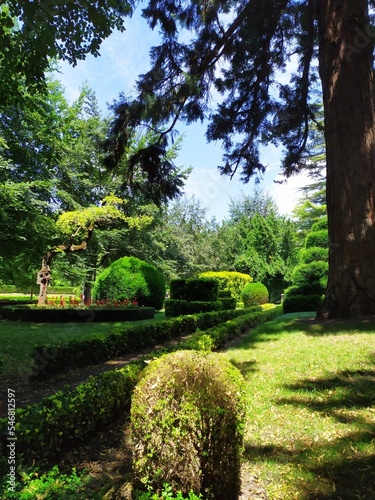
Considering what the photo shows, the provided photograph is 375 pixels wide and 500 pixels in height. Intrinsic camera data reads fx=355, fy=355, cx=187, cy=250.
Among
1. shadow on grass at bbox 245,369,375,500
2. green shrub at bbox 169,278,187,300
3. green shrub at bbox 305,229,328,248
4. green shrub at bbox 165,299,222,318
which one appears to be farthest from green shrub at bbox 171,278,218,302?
shadow on grass at bbox 245,369,375,500

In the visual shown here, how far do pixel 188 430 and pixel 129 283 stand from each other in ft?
43.6

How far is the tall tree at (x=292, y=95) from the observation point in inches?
286

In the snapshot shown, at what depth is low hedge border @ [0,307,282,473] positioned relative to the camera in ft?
8.30

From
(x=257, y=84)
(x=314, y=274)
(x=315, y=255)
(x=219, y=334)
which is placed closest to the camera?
(x=219, y=334)

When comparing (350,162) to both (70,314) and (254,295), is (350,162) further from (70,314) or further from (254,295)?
(254,295)

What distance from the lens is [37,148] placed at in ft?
58.0

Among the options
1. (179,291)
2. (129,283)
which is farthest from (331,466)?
(129,283)

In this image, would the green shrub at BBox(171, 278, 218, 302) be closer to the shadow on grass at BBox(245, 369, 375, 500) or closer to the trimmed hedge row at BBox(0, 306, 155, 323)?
the trimmed hedge row at BBox(0, 306, 155, 323)

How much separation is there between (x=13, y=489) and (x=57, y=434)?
0.80 metres

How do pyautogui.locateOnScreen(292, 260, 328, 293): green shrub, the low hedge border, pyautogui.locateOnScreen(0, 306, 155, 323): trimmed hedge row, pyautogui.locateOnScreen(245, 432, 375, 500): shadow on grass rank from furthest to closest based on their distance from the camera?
1. pyautogui.locateOnScreen(292, 260, 328, 293): green shrub
2. pyautogui.locateOnScreen(0, 306, 155, 323): trimmed hedge row
3. the low hedge border
4. pyautogui.locateOnScreen(245, 432, 375, 500): shadow on grass

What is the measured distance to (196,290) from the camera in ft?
43.7

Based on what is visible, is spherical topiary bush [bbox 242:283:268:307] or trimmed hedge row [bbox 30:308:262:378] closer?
trimmed hedge row [bbox 30:308:262:378]

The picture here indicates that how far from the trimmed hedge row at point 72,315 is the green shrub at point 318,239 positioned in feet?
28.0

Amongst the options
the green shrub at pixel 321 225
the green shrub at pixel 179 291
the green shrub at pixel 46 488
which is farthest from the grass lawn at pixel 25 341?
the green shrub at pixel 321 225
